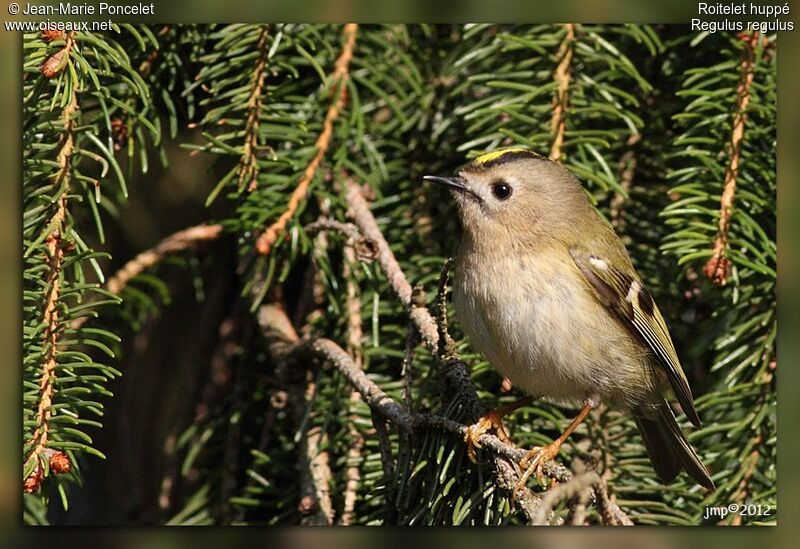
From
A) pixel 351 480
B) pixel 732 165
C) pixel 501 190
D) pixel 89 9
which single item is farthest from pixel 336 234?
pixel 732 165

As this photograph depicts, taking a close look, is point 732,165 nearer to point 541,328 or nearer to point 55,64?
point 541,328

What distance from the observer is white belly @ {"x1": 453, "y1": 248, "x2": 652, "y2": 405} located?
120cm

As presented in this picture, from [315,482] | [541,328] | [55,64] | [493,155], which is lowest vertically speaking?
[315,482]

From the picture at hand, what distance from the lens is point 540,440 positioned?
4.28 ft

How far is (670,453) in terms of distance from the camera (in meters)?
1.26

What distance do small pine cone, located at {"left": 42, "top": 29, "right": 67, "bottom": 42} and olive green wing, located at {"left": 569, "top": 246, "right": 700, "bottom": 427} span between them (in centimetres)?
73

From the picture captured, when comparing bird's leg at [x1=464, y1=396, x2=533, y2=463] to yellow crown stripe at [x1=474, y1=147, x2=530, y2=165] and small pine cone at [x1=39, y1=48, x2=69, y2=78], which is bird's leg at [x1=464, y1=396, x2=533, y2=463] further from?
small pine cone at [x1=39, y1=48, x2=69, y2=78]

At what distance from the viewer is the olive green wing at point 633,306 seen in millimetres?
1283

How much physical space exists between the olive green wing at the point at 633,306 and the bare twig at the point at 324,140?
1.25ft

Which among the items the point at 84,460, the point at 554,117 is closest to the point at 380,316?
the point at 554,117

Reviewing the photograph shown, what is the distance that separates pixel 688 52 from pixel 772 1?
0.13 metres

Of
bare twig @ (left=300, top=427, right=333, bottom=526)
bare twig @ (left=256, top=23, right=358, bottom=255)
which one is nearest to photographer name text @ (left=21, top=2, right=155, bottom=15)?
bare twig @ (left=256, top=23, right=358, bottom=255)

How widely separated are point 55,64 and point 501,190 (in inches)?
23.9

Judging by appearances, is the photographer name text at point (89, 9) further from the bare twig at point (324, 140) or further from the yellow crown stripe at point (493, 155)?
the yellow crown stripe at point (493, 155)
